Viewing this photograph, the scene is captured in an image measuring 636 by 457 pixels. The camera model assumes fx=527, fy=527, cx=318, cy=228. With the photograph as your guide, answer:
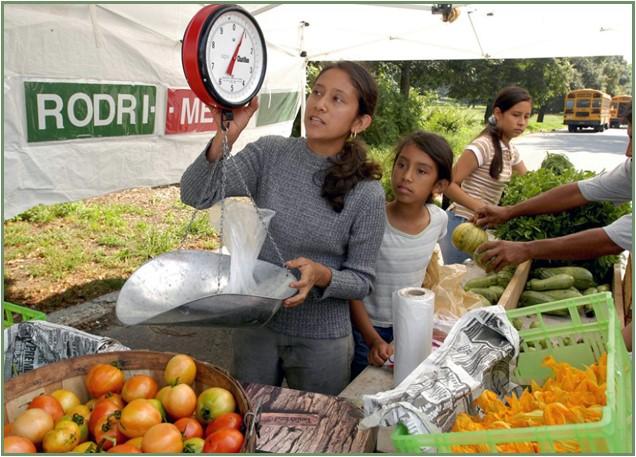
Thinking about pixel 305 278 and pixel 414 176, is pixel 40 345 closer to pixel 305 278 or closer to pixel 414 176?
pixel 305 278

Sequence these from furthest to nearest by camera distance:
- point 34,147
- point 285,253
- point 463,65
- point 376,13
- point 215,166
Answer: point 463,65, point 376,13, point 34,147, point 285,253, point 215,166

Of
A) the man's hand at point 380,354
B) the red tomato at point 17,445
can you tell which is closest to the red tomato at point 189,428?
the red tomato at point 17,445

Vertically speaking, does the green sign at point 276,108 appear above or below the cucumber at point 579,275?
above

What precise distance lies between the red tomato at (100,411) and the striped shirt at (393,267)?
1.22 meters

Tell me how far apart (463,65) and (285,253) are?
1840cm

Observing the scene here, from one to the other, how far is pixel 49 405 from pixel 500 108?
336cm

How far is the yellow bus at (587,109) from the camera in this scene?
31203 mm

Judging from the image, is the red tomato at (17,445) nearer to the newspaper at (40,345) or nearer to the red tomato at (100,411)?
the red tomato at (100,411)

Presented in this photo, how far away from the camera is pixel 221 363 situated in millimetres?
4059

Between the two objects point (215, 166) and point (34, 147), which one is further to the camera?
point (34, 147)

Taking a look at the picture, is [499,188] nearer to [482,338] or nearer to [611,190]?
[611,190]

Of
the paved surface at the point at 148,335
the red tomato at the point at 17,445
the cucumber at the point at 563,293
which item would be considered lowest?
the paved surface at the point at 148,335

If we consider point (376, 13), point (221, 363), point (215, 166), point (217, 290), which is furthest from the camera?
point (376, 13)

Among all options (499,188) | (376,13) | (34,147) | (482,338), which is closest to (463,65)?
(376,13)
